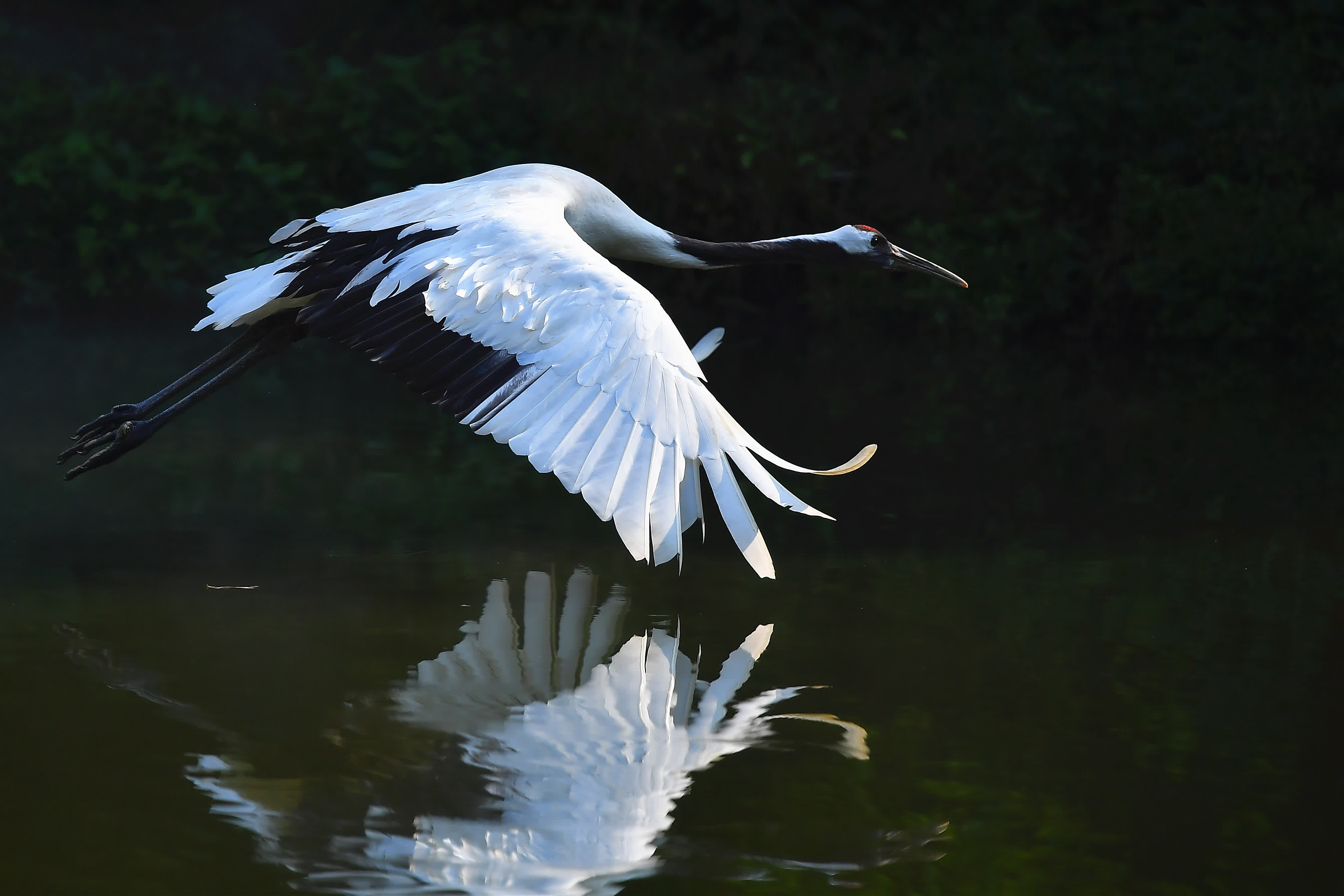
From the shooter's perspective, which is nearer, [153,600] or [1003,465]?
[153,600]

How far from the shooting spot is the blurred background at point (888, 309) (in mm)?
4453

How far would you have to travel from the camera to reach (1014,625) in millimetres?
4543

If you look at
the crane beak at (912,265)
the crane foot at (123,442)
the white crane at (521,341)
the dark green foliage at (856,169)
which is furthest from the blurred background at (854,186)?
the white crane at (521,341)

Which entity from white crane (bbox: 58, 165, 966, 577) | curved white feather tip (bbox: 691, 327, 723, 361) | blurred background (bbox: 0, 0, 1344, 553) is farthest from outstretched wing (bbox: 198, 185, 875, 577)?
blurred background (bbox: 0, 0, 1344, 553)

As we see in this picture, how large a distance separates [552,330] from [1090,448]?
371 centimetres

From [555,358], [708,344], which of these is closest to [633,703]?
[555,358]

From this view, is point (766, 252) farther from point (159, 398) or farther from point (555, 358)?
point (555, 358)

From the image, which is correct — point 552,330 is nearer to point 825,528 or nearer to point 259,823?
point 259,823

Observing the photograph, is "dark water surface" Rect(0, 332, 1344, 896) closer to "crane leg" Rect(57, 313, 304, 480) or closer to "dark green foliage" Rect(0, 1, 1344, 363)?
"crane leg" Rect(57, 313, 304, 480)

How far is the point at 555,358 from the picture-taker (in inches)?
158

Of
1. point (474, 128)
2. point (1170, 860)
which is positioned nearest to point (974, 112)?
point (474, 128)

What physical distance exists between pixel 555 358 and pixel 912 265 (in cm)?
266

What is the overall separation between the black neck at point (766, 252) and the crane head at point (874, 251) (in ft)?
0.15

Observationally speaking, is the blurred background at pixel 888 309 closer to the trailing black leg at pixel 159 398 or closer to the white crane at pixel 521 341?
the trailing black leg at pixel 159 398
